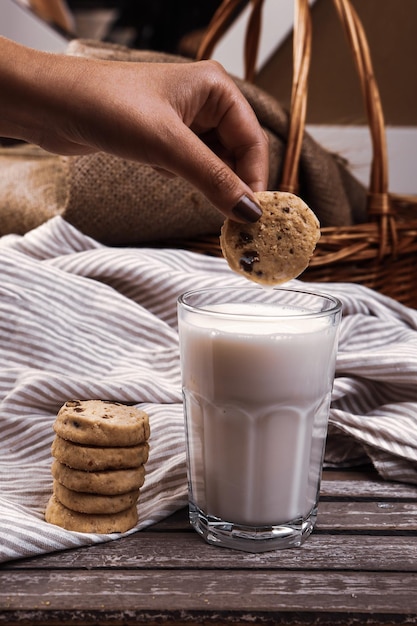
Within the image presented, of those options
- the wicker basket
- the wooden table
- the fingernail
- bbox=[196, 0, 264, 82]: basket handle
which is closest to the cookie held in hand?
the fingernail

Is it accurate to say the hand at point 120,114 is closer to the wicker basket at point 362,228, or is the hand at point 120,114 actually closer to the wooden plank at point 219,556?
the wooden plank at point 219,556

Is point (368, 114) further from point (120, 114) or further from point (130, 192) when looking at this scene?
point (120, 114)

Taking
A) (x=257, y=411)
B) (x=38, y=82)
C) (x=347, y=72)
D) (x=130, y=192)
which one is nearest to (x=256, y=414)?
(x=257, y=411)

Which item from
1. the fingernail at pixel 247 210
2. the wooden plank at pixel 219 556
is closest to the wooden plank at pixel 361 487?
the wooden plank at pixel 219 556

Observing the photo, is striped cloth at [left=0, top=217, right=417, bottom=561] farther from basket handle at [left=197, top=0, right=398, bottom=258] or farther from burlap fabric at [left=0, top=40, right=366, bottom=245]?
basket handle at [left=197, top=0, right=398, bottom=258]

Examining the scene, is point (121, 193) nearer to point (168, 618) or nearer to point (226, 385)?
point (226, 385)

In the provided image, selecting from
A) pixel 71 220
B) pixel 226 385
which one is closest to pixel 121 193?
pixel 71 220
